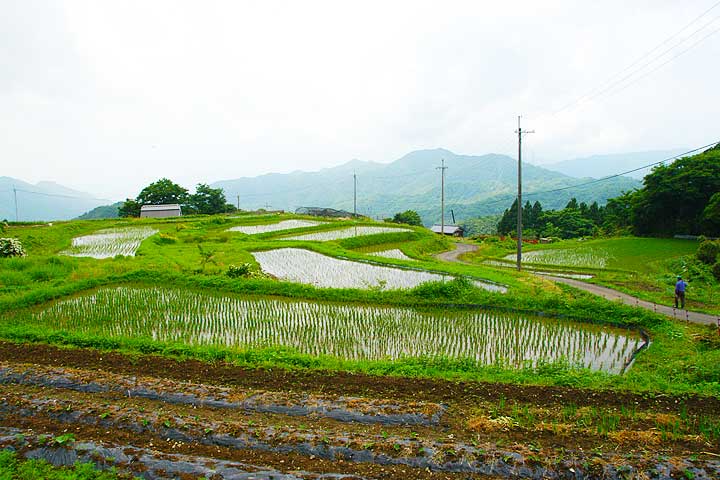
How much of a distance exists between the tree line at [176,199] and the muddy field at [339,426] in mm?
45201

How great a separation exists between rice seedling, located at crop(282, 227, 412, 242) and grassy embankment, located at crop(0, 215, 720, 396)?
4107 mm

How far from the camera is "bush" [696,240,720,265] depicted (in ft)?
56.3

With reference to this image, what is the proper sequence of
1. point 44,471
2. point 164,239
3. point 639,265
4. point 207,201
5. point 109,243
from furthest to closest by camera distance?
point 207,201 → point 164,239 → point 109,243 → point 639,265 → point 44,471

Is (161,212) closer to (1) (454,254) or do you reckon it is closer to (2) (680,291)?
(1) (454,254)

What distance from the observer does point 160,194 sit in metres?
48.9

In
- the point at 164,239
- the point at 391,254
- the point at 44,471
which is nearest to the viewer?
the point at 44,471

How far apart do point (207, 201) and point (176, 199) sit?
3735mm

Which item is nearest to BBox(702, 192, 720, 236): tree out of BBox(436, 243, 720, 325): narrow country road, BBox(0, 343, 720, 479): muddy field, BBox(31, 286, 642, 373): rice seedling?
BBox(436, 243, 720, 325): narrow country road

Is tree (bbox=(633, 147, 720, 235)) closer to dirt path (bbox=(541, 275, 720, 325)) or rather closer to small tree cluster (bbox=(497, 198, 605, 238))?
small tree cluster (bbox=(497, 198, 605, 238))

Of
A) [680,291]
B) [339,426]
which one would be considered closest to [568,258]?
[680,291]

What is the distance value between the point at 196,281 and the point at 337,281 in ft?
15.8

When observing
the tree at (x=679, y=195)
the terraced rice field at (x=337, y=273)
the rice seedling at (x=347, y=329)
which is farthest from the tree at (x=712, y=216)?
the rice seedling at (x=347, y=329)

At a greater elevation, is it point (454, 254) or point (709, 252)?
point (709, 252)

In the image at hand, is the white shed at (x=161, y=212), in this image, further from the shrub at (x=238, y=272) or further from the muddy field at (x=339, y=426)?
the muddy field at (x=339, y=426)
